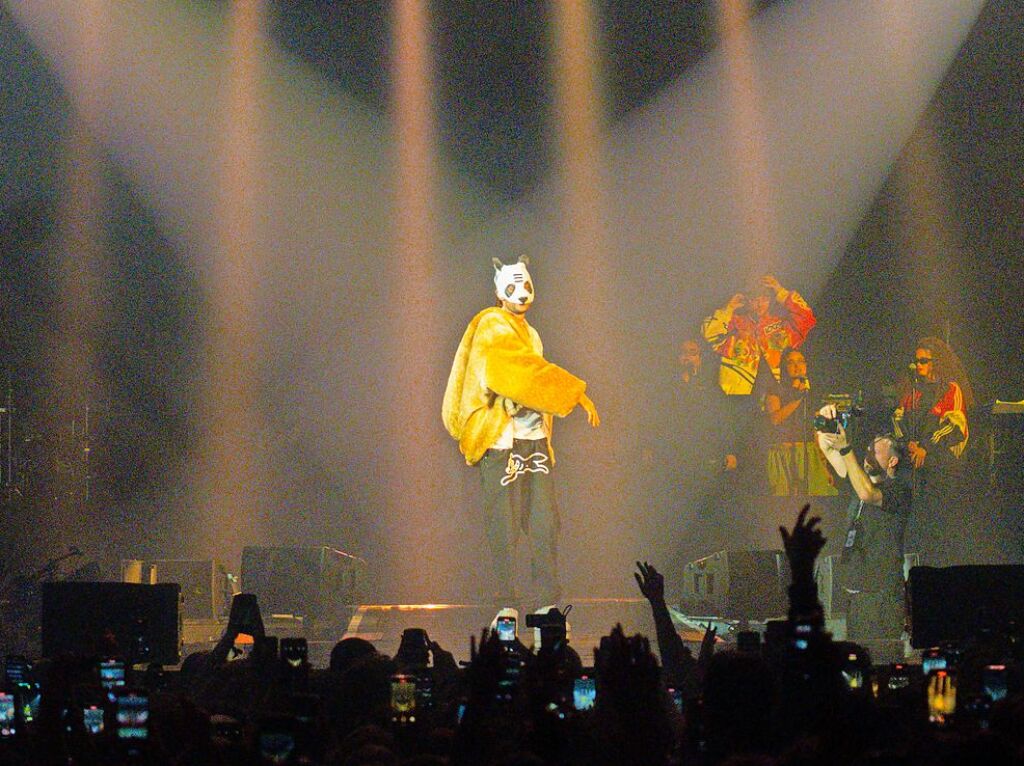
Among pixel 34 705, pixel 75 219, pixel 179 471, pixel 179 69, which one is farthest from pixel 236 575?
pixel 34 705

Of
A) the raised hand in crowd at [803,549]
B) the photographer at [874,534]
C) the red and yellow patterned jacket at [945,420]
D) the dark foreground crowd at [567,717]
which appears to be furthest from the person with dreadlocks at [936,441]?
the raised hand in crowd at [803,549]

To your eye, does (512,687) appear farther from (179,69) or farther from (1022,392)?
(1022,392)

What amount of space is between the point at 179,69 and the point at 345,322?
270 centimetres

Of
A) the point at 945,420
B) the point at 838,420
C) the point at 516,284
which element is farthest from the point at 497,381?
the point at 945,420

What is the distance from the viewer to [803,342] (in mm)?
14438

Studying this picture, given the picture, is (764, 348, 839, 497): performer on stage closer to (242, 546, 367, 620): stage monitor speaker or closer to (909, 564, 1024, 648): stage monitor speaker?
(242, 546, 367, 620): stage monitor speaker

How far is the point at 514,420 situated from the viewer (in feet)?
40.7

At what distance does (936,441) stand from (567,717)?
1101 centimetres

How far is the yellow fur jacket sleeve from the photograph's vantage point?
12266 millimetres

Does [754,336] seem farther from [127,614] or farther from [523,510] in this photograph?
[127,614]

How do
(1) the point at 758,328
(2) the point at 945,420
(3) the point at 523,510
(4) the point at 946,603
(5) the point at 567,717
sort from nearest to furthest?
(5) the point at 567,717, (4) the point at 946,603, (3) the point at 523,510, (2) the point at 945,420, (1) the point at 758,328

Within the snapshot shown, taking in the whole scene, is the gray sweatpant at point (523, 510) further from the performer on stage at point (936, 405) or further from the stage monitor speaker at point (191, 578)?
the performer on stage at point (936, 405)

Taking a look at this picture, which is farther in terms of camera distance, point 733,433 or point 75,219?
point 733,433

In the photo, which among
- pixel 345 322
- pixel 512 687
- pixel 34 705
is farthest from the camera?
pixel 345 322
